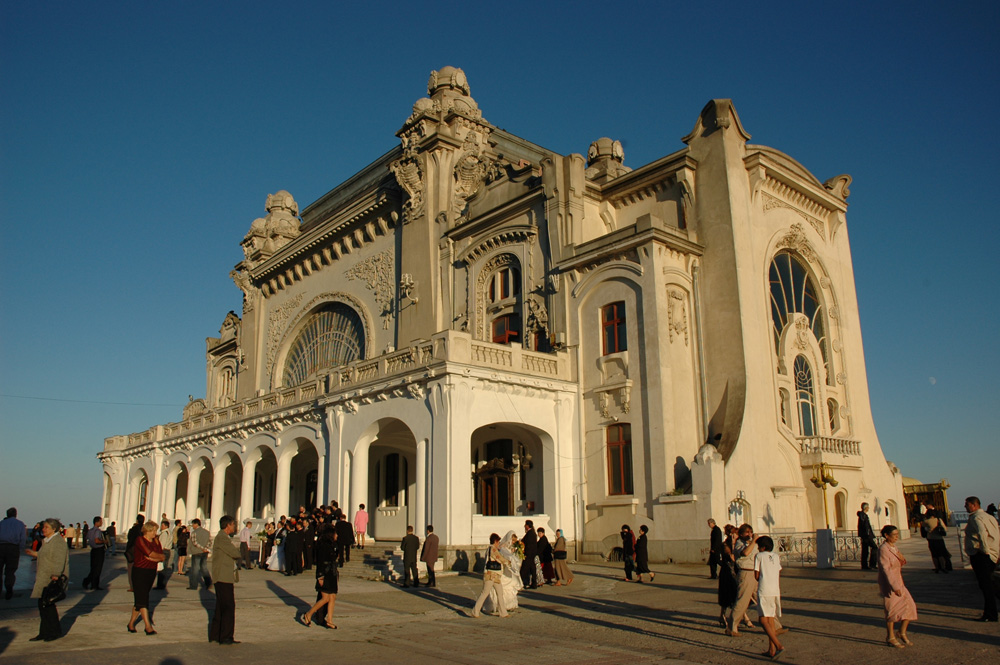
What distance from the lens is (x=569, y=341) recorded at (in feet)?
83.1

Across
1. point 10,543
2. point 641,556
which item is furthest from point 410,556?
point 10,543

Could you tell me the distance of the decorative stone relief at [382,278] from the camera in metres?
33.2

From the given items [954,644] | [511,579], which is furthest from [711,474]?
[954,644]

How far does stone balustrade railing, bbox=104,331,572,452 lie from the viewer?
2203cm

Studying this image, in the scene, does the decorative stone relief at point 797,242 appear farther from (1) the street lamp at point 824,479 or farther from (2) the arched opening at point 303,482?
(2) the arched opening at point 303,482

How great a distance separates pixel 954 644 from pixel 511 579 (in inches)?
258

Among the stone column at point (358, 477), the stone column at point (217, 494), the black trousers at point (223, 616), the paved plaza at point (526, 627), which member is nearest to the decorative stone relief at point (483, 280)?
the stone column at point (358, 477)

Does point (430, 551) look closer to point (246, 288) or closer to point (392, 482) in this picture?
point (392, 482)

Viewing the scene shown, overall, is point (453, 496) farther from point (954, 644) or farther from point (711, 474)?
point (954, 644)

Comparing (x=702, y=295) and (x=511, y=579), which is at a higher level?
(x=702, y=295)

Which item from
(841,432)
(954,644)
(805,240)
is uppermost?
(805,240)

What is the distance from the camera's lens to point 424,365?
877 inches

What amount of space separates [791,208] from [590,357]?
32.0ft

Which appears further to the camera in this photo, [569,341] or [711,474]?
[569,341]
